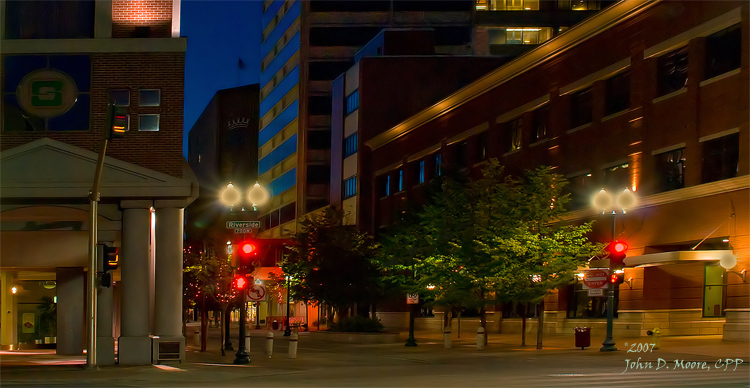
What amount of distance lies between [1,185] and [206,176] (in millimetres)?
140101

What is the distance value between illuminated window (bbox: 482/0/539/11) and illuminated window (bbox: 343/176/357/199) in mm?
25424

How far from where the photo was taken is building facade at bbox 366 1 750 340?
35469 millimetres

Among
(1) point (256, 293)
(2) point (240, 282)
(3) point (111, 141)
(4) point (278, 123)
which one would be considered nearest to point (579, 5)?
(4) point (278, 123)

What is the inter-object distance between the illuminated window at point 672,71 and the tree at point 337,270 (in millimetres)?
18679

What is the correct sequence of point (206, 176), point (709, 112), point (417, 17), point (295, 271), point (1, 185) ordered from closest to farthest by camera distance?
point (1, 185), point (709, 112), point (295, 271), point (417, 17), point (206, 176)

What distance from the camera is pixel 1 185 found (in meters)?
27.3

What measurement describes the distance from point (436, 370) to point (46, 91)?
45.6ft

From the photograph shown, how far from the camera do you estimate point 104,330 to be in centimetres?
2795

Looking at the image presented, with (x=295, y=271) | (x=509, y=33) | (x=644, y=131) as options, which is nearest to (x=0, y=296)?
(x=295, y=271)

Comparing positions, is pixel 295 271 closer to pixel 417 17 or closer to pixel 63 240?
pixel 63 240

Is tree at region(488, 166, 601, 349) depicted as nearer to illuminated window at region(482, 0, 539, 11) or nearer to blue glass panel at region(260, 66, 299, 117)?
illuminated window at region(482, 0, 539, 11)

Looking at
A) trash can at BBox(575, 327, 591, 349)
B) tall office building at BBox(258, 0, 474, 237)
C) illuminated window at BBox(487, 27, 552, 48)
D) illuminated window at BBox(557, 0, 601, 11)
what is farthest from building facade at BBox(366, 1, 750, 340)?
tall office building at BBox(258, 0, 474, 237)

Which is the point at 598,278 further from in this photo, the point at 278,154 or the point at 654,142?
the point at 278,154

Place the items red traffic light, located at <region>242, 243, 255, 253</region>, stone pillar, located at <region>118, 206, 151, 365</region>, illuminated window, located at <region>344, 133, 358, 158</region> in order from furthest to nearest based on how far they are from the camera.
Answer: illuminated window, located at <region>344, 133, 358, 158</region> < red traffic light, located at <region>242, 243, 255, 253</region> < stone pillar, located at <region>118, 206, 151, 365</region>
